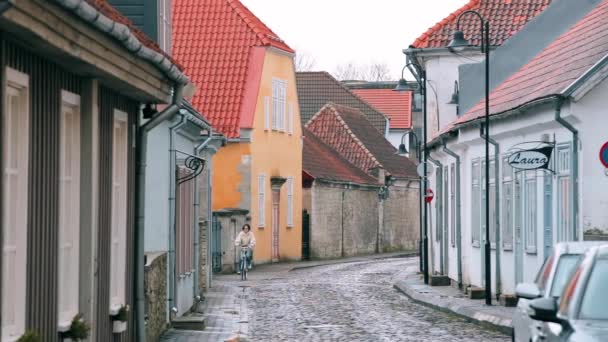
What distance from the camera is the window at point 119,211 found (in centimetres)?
1333

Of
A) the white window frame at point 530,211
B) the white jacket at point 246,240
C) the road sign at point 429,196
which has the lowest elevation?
the white jacket at point 246,240

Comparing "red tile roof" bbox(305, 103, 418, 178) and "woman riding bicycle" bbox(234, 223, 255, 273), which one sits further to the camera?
"red tile roof" bbox(305, 103, 418, 178)

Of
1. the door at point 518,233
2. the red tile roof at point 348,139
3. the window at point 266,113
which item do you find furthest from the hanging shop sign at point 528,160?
the red tile roof at point 348,139

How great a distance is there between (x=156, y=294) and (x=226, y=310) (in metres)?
8.12

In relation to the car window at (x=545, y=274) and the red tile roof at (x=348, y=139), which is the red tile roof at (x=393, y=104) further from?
the car window at (x=545, y=274)

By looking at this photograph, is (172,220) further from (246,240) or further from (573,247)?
(246,240)

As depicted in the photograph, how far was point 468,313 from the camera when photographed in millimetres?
23141

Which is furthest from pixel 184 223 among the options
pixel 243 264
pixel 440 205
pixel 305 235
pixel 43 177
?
pixel 305 235

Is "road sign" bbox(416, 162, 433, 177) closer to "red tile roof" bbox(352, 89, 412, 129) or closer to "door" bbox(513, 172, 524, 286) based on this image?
"door" bbox(513, 172, 524, 286)

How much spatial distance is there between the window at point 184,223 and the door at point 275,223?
23209mm

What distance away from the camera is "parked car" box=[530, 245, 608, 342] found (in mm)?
8680

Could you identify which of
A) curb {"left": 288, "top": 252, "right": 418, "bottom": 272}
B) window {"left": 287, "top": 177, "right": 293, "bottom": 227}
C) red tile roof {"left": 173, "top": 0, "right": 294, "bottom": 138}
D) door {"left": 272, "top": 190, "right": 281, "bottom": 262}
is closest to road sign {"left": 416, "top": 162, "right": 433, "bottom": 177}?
curb {"left": 288, "top": 252, "right": 418, "bottom": 272}

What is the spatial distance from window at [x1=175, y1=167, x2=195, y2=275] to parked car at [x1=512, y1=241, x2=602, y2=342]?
10.2 meters

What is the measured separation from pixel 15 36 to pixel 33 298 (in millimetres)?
1963
